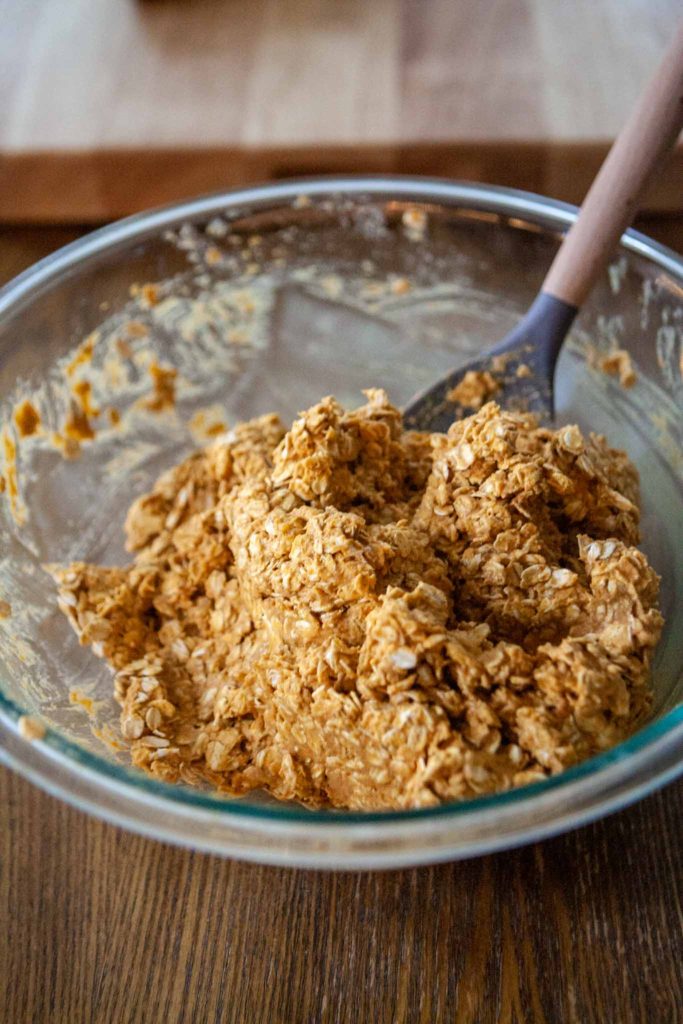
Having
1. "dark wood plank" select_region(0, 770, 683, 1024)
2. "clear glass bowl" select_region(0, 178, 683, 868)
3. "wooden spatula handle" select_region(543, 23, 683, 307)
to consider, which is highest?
"wooden spatula handle" select_region(543, 23, 683, 307)

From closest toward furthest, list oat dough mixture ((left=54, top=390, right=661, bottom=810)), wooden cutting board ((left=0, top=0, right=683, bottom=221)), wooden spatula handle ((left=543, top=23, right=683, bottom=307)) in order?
oat dough mixture ((left=54, top=390, right=661, bottom=810)), wooden spatula handle ((left=543, top=23, right=683, bottom=307)), wooden cutting board ((left=0, top=0, right=683, bottom=221))

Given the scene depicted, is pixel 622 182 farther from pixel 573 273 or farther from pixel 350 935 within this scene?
pixel 350 935

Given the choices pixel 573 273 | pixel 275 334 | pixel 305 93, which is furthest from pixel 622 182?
pixel 305 93

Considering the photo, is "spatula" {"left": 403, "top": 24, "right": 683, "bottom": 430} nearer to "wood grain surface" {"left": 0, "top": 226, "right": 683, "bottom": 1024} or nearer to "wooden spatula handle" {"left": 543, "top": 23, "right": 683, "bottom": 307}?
"wooden spatula handle" {"left": 543, "top": 23, "right": 683, "bottom": 307}

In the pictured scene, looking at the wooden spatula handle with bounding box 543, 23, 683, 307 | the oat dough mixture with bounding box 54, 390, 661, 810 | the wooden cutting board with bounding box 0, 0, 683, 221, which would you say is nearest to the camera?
the oat dough mixture with bounding box 54, 390, 661, 810

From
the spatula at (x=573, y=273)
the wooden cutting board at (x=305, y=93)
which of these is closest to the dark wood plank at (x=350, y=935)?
the spatula at (x=573, y=273)

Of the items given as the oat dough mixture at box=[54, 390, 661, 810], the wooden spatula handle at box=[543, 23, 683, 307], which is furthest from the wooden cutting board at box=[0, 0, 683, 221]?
the oat dough mixture at box=[54, 390, 661, 810]
